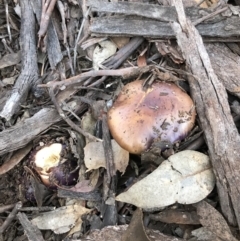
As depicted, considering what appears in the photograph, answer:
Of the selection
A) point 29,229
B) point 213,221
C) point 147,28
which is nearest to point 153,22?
point 147,28

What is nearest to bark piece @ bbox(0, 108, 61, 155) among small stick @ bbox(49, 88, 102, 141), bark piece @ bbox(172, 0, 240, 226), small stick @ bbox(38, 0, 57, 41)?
small stick @ bbox(49, 88, 102, 141)

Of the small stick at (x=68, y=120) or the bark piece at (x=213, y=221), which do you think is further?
the small stick at (x=68, y=120)

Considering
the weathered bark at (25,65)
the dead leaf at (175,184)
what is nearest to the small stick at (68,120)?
the weathered bark at (25,65)

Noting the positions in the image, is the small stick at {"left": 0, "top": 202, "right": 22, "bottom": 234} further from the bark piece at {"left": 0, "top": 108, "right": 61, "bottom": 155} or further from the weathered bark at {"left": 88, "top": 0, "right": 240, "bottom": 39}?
the weathered bark at {"left": 88, "top": 0, "right": 240, "bottom": 39}

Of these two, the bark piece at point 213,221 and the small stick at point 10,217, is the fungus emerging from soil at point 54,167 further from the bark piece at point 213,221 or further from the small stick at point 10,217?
the bark piece at point 213,221

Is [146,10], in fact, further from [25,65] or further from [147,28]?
[25,65]
